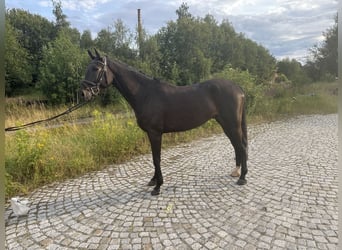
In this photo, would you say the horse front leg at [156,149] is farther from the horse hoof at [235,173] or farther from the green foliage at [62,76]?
the green foliage at [62,76]

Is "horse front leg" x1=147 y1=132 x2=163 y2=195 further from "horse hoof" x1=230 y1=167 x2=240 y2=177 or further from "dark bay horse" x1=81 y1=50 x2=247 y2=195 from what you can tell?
"horse hoof" x1=230 y1=167 x2=240 y2=177

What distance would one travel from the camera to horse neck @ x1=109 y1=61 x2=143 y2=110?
328cm

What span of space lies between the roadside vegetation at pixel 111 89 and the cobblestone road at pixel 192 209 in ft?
1.99

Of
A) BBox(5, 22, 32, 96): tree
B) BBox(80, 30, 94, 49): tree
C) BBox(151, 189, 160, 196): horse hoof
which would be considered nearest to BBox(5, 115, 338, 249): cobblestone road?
BBox(151, 189, 160, 196): horse hoof

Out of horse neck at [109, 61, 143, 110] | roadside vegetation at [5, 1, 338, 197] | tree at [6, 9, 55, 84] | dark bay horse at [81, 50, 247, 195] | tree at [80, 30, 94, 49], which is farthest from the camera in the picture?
tree at [6, 9, 55, 84]

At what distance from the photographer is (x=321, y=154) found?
4.82 m

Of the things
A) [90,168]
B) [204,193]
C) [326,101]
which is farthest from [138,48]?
[204,193]

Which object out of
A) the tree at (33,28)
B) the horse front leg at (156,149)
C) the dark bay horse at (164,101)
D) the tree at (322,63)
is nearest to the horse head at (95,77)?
the dark bay horse at (164,101)

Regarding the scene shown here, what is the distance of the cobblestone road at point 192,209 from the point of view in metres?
2.32

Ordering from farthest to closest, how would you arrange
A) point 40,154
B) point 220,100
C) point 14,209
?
point 40,154, point 220,100, point 14,209

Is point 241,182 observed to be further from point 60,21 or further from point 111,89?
point 60,21

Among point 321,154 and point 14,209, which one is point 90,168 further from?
point 321,154

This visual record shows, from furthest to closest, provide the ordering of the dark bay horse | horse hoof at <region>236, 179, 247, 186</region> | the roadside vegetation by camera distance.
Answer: the roadside vegetation
horse hoof at <region>236, 179, 247, 186</region>
the dark bay horse

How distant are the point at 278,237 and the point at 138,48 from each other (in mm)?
17498
